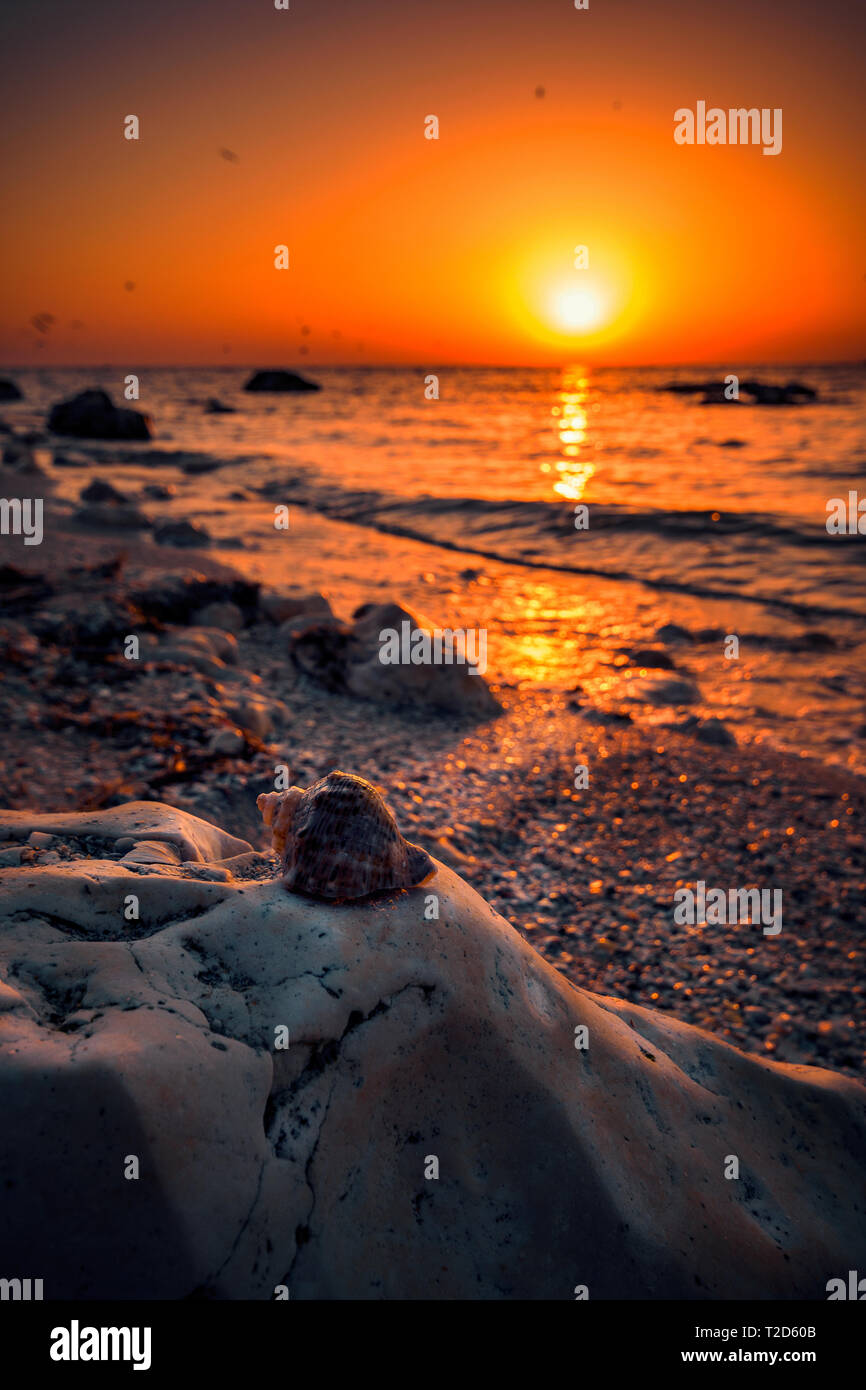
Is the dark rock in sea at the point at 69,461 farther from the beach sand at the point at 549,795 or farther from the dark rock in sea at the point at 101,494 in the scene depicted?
the beach sand at the point at 549,795

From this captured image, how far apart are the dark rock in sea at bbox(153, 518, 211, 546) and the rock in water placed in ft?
41.5

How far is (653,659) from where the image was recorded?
9.05 m

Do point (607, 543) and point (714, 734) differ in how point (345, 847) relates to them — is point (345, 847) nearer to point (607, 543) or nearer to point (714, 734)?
point (714, 734)

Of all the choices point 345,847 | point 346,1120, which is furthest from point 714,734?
point 346,1120

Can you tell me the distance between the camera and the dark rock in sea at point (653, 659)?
29.4ft

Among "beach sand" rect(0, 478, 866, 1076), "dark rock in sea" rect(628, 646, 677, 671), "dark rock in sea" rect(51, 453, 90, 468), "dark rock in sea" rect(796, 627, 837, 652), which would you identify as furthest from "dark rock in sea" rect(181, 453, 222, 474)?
"dark rock in sea" rect(796, 627, 837, 652)

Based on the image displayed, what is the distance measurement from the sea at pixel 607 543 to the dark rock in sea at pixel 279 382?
194ft

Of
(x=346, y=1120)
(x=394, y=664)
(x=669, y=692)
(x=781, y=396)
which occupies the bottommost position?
(x=346, y=1120)

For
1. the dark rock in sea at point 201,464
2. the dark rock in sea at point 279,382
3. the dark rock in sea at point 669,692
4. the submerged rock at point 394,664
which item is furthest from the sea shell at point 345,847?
the dark rock in sea at point 279,382

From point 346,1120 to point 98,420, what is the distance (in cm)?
4335

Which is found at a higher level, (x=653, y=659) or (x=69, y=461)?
(x=69, y=461)

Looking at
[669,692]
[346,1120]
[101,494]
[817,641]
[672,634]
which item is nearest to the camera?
[346,1120]
